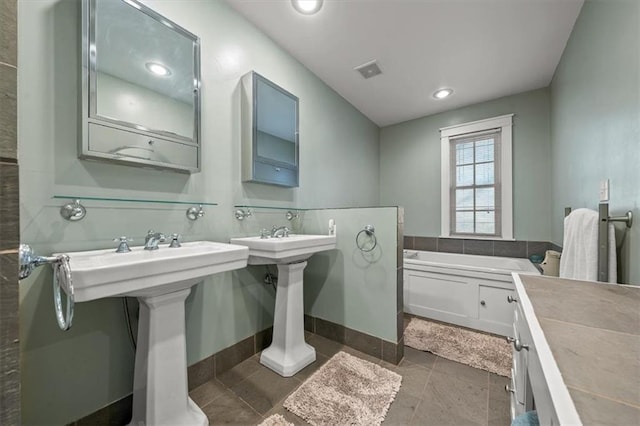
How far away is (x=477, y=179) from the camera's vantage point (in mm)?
3119

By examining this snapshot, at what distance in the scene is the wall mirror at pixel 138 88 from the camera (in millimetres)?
1120

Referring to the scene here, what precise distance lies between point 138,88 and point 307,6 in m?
1.28

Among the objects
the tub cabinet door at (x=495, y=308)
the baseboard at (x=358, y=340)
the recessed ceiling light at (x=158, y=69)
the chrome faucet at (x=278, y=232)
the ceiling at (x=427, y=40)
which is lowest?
the baseboard at (x=358, y=340)

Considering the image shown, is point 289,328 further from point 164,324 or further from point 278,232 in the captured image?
point 164,324

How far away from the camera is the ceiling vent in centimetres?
233

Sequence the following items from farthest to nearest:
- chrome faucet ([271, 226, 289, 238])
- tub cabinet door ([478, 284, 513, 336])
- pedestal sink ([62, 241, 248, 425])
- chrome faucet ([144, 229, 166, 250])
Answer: tub cabinet door ([478, 284, 513, 336]) → chrome faucet ([271, 226, 289, 238]) → chrome faucet ([144, 229, 166, 250]) → pedestal sink ([62, 241, 248, 425])

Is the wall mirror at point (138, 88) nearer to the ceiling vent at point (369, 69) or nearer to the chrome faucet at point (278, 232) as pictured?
the chrome faucet at point (278, 232)

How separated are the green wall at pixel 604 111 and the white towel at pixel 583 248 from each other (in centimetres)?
7

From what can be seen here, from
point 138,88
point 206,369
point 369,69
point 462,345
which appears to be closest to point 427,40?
point 369,69

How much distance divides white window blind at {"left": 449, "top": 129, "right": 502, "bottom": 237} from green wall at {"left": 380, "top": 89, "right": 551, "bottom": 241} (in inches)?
7.2

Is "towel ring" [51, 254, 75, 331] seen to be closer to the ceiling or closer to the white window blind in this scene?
the ceiling

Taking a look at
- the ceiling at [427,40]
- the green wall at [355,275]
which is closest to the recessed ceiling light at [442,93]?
the ceiling at [427,40]

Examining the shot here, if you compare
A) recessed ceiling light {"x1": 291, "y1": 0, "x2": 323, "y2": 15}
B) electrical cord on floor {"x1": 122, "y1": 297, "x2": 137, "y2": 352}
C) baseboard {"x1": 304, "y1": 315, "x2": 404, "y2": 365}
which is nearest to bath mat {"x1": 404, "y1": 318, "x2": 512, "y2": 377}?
baseboard {"x1": 304, "y1": 315, "x2": 404, "y2": 365}

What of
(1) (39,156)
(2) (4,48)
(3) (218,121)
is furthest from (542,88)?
(1) (39,156)
